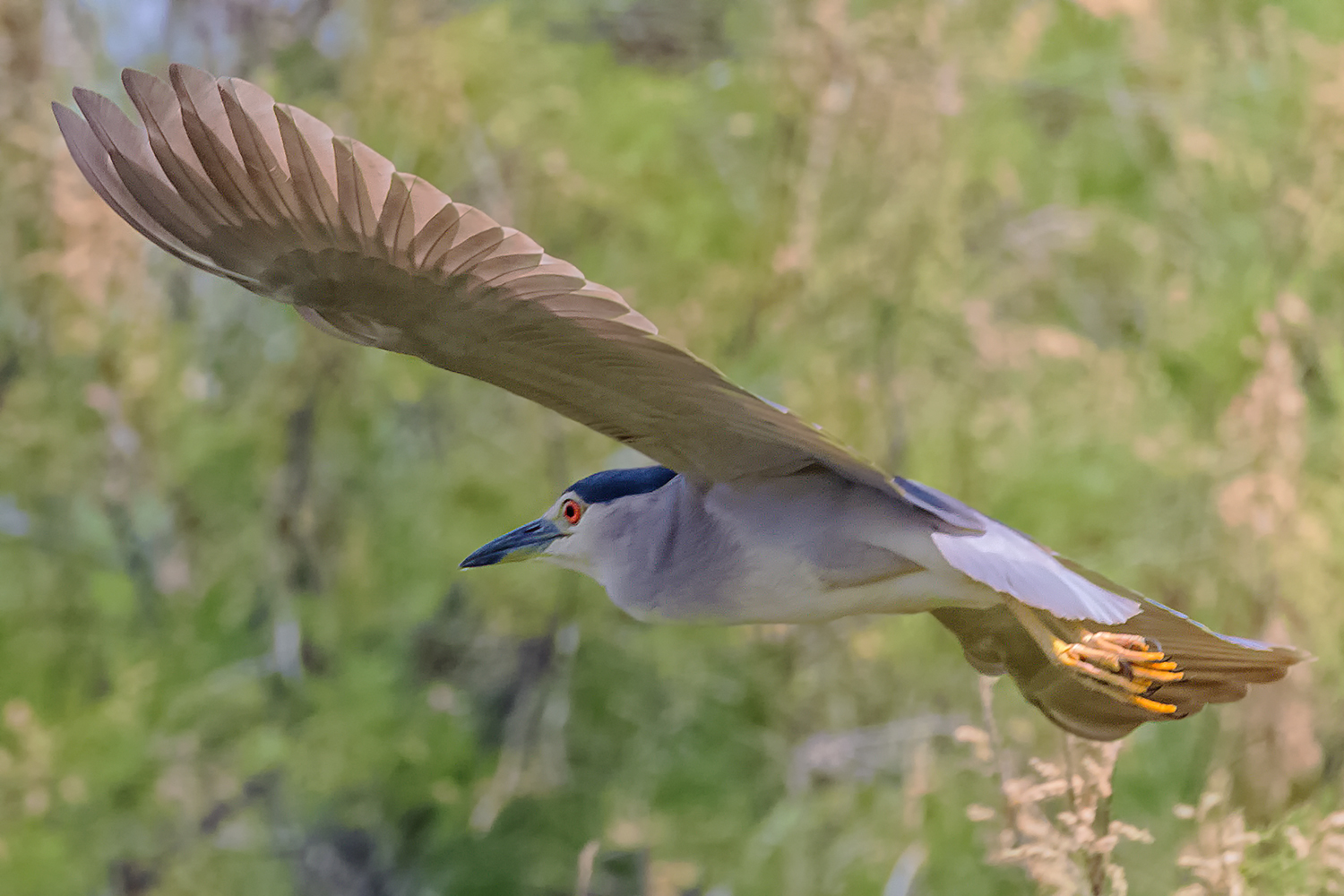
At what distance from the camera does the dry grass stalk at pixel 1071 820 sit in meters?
1.08

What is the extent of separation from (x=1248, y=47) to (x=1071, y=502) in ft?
2.72

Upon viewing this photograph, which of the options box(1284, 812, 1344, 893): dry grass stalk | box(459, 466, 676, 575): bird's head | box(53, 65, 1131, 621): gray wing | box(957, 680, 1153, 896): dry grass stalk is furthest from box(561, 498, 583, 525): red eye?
box(1284, 812, 1344, 893): dry grass stalk

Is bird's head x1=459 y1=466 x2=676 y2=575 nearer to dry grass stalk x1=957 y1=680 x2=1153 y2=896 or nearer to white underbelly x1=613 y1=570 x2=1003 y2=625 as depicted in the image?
white underbelly x1=613 y1=570 x2=1003 y2=625

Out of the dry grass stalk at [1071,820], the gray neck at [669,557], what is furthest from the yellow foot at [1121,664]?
the gray neck at [669,557]

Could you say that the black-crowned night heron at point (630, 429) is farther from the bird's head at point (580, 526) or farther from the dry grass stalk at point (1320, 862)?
the dry grass stalk at point (1320, 862)

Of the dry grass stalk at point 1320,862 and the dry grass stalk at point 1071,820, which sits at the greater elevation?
the dry grass stalk at point 1071,820

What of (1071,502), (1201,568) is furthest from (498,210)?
(1201,568)

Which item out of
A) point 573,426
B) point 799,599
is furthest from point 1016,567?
point 573,426

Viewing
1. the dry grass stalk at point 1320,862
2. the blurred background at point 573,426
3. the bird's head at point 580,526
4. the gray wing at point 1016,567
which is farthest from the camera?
the blurred background at point 573,426

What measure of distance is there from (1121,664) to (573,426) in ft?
3.96

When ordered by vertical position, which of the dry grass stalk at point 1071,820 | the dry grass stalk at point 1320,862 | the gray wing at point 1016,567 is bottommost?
the dry grass stalk at point 1320,862

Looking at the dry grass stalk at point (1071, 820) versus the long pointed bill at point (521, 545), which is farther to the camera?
the dry grass stalk at point (1071, 820)

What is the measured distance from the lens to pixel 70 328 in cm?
202

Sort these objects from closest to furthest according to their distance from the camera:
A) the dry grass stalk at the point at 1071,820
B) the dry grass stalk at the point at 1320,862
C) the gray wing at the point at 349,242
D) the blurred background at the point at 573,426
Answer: the gray wing at the point at 349,242 → the dry grass stalk at the point at 1071,820 → the dry grass stalk at the point at 1320,862 → the blurred background at the point at 573,426
